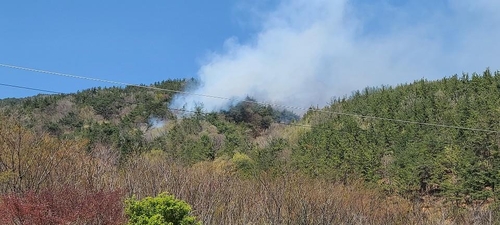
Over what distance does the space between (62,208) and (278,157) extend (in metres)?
43.3

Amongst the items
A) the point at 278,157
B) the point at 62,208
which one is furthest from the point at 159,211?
the point at 278,157

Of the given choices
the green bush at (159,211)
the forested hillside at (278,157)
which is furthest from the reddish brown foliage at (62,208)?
the green bush at (159,211)

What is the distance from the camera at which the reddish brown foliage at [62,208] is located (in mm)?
13904

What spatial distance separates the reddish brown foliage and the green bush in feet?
13.0

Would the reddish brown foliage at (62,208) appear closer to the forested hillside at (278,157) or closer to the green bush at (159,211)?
the forested hillside at (278,157)

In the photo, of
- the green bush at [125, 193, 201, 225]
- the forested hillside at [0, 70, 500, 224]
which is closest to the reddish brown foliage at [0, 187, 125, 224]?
the forested hillside at [0, 70, 500, 224]

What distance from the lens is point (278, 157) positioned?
57562mm

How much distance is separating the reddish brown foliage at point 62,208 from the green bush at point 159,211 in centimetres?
398

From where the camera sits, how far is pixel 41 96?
86.5 meters

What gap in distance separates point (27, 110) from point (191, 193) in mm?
58807

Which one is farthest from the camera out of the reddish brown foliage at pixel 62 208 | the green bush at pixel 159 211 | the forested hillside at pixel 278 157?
the forested hillside at pixel 278 157

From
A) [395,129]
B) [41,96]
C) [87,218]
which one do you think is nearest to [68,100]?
[41,96]

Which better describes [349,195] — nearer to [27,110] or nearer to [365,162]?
[365,162]

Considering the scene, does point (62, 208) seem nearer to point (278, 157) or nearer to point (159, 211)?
point (159, 211)
